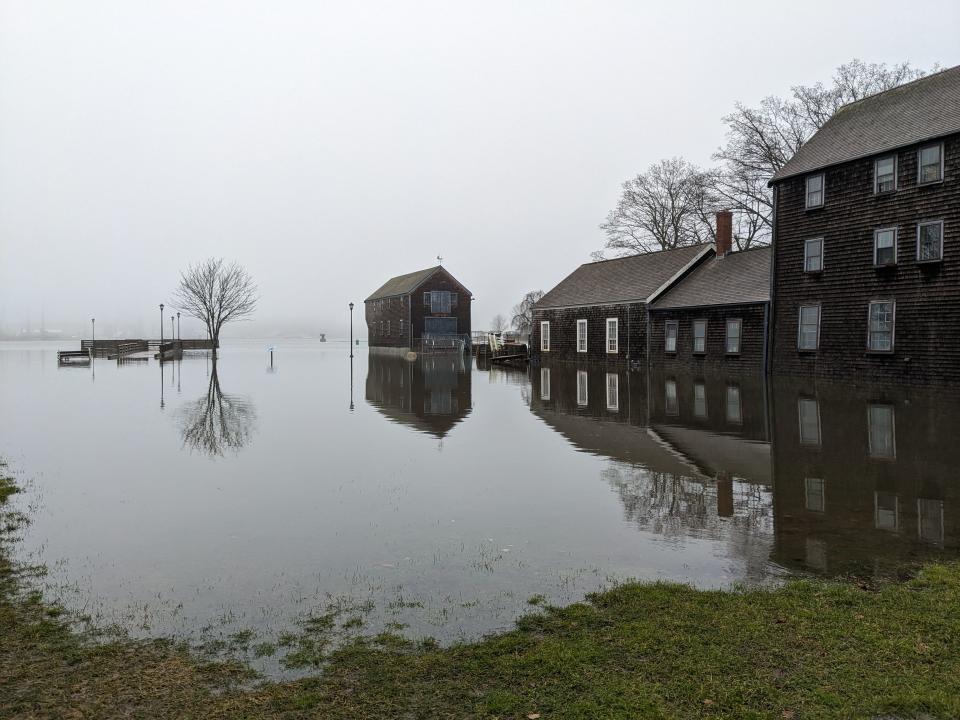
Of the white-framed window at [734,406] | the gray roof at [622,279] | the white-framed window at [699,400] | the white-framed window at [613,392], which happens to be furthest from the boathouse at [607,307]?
the white-framed window at [734,406]

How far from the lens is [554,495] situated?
30.5 ft

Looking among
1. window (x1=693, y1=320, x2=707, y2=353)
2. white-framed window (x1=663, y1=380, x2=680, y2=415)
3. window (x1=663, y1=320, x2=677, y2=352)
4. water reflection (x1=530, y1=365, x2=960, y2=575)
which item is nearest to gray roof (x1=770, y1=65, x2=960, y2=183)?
window (x1=693, y1=320, x2=707, y2=353)

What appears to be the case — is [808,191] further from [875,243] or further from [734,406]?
[734,406]

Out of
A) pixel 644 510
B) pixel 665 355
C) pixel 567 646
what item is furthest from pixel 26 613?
pixel 665 355

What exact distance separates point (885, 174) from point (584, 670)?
85.3 ft

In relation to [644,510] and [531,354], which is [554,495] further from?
[531,354]

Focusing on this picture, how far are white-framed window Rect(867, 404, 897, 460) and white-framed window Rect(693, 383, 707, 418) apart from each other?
369cm

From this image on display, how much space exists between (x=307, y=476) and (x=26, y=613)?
17.4ft

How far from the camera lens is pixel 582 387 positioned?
2658 cm

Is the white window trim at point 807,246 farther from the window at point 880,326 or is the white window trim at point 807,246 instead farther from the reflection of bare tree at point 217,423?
the reflection of bare tree at point 217,423

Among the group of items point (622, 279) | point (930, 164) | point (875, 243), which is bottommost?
point (875, 243)

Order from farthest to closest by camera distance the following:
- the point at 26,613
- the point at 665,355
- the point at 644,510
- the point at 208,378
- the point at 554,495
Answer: the point at 665,355 → the point at 208,378 → the point at 554,495 → the point at 644,510 → the point at 26,613

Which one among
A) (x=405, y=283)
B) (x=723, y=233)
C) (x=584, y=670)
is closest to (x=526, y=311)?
(x=405, y=283)

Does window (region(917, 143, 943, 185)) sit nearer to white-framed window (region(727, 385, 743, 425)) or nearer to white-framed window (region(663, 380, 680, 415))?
white-framed window (region(727, 385, 743, 425))
